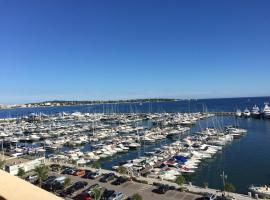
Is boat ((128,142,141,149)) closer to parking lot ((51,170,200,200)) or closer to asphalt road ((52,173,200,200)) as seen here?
parking lot ((51,170,200,200))

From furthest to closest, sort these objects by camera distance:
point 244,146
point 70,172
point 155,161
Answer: point 244,146 < point 155,161 < point 70,172

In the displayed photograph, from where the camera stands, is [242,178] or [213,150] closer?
[242,178]

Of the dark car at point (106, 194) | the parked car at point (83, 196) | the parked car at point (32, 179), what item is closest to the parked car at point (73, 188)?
the parked car at point (83, 196)

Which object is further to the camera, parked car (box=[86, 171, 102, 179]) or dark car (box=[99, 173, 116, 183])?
parked car (box=[86, 171, 102, 179])

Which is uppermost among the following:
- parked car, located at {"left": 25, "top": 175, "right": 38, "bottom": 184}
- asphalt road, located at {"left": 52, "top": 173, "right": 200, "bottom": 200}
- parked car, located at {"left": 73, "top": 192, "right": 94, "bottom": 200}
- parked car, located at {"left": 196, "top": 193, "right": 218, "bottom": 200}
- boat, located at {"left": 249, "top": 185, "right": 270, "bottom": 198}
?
parked car, located at {"left": 73, "top": 192, "right": 94, "bottom": 200}

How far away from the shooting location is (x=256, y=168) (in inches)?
1887

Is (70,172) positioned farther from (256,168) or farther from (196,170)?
(256,168)

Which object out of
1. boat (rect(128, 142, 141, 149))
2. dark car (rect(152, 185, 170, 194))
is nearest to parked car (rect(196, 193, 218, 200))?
dark car (rect(152, 185, 170, 194))

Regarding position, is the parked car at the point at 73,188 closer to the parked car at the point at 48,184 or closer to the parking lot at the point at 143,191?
the parking lot at the point at 143,191

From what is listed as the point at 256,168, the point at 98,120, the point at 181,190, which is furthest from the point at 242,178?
the point at 98,120

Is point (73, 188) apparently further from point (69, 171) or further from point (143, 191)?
point (69, 171)

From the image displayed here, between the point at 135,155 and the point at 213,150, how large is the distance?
1503cm

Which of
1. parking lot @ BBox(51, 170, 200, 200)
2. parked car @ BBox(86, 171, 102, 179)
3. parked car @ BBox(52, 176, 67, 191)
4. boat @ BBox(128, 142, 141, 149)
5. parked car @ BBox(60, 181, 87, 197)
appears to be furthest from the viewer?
boat @ BBox(128, 142, 141, 149)

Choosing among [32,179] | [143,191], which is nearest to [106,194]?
[143,191]
